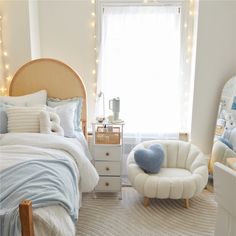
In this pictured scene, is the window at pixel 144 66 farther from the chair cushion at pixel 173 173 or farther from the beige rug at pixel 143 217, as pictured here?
the beige rug at pixel 143 217

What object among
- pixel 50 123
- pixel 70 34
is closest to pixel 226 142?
pixel 50 123

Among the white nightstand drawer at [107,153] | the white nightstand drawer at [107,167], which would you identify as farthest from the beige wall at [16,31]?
the white nightstand drawer at [107,167]

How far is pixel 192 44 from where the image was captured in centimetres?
326

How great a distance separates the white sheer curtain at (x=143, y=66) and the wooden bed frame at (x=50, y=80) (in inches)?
15.2

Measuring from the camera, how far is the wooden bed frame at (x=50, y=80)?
305cm

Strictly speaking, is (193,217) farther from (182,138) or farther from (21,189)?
(21,189)

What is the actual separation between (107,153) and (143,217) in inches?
29.9

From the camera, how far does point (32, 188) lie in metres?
1.42

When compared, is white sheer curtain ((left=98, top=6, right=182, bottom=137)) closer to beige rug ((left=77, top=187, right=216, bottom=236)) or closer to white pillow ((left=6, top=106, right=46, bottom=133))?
beige rug ((left=77, top=187, right=216, bottom=236))

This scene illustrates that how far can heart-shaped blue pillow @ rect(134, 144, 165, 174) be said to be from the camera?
263cm

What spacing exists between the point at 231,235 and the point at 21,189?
42.4 inches

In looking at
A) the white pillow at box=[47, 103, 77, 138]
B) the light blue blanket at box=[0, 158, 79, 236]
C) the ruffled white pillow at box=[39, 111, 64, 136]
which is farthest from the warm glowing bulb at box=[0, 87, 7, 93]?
the light blue blanket at box=[0, 158, 79, 236]

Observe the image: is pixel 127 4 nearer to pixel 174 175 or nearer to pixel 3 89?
pixel 3 89

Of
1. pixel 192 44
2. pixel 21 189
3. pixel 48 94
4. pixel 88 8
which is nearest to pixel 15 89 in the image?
pixel 48 94
